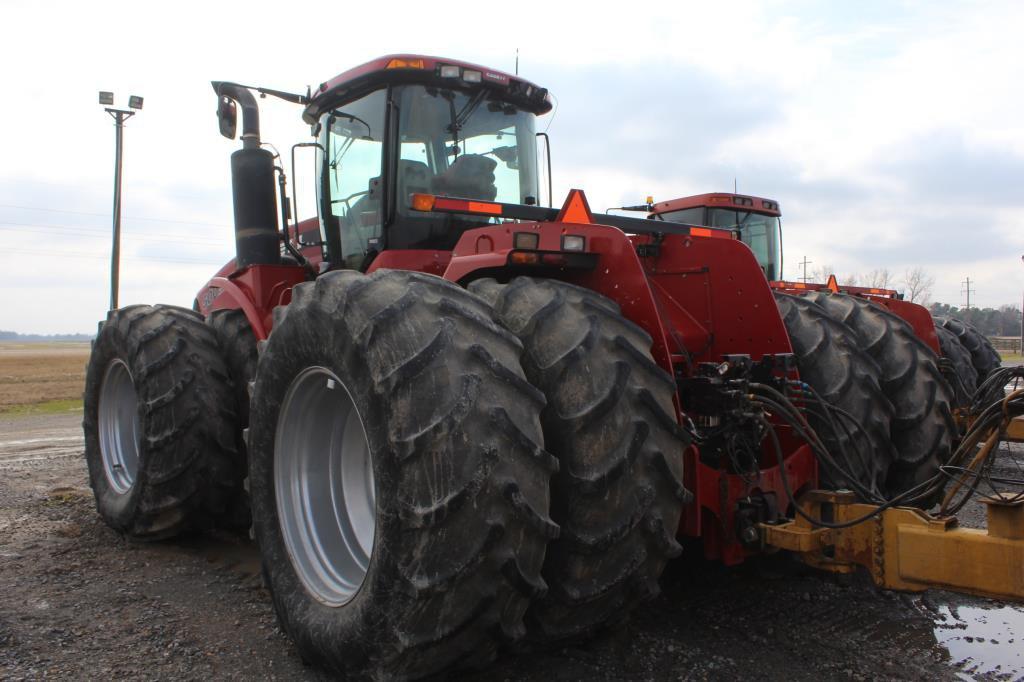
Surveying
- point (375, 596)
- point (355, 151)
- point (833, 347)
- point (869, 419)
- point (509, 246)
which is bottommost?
point (375, 596)

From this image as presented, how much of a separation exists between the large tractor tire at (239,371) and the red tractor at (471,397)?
0.02 meters

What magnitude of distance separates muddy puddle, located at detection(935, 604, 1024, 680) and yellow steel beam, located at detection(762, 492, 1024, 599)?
0.79 meters

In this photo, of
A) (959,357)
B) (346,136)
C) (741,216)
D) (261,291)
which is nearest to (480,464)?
(346,136)

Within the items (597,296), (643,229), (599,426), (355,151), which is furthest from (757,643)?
(355,151)

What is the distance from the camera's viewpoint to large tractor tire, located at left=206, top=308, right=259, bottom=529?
4914 millimetres

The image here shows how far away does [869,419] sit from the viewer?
372 centimetres

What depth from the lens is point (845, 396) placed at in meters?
3.72

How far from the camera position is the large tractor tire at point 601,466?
261 centimetres

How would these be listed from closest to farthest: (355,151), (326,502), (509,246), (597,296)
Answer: (597,296), (509,246), (326,502), (355,151)

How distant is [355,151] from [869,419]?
3.11 meters

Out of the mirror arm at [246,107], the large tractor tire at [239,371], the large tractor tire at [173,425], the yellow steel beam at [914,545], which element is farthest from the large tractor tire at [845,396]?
the mirror arm at [246,107]

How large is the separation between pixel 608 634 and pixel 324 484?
138 centimetres

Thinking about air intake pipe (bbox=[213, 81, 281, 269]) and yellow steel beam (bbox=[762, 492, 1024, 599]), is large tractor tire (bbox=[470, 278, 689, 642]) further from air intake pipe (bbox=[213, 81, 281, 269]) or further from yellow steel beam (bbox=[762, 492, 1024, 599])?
air intake pipe (bbox=[213, 81, 281, 269])

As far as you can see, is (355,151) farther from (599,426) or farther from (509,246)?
(599,426)
